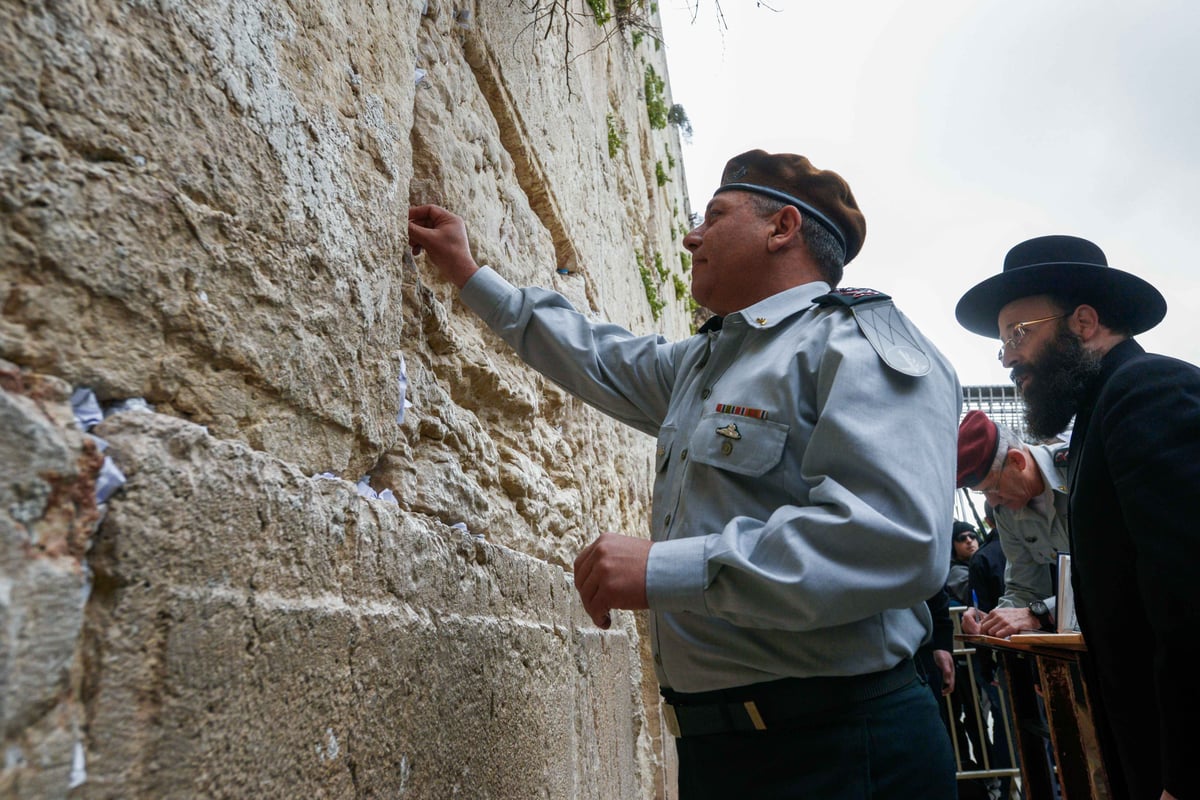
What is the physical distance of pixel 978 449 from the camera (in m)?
2.95

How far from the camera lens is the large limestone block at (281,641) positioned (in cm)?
69

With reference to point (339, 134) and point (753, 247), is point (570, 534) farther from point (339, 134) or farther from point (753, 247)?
point (339, 134)

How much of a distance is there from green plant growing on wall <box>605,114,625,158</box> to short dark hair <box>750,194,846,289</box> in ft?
7.16

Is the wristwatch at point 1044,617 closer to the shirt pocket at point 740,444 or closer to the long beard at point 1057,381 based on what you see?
the long beard at point 1057,381

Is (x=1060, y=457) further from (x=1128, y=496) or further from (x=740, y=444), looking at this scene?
(x=740, y=444)

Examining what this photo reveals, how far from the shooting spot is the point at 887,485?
3.84 feet

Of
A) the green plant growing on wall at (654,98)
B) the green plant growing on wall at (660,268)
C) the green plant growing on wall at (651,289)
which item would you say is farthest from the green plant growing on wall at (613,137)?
the green plant growing on wall at (654,98)

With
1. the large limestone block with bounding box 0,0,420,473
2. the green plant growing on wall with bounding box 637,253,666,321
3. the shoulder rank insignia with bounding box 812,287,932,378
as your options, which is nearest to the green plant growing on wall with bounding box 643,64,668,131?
the green plant growing on wall with bounding box 637,253,666,321

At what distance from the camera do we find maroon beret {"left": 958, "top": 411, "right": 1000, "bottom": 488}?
2.93m

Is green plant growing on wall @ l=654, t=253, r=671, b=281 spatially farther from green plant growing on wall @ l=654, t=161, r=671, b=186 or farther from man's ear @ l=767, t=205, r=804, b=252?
man's ear @ l=767, t=205, r=804, b=252

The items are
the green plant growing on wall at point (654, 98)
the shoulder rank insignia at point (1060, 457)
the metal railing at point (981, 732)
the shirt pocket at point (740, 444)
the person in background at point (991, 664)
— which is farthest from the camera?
the green plant growing on wall at point (654, 98)

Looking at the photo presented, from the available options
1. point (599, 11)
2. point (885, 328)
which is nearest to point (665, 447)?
point (885, 328)

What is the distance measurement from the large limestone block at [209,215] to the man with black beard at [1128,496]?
1369 mm

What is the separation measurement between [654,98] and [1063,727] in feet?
16.2
